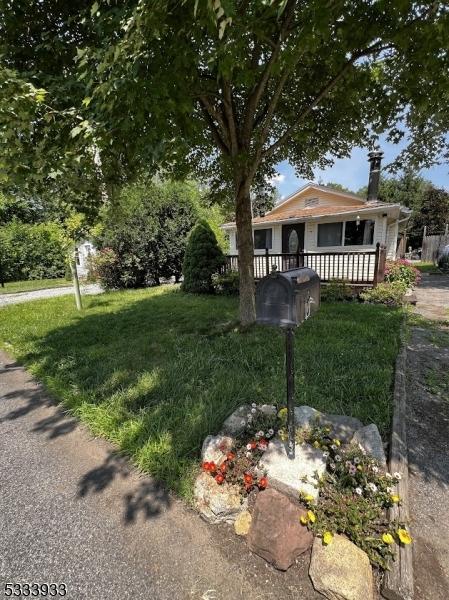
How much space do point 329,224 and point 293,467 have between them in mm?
13047

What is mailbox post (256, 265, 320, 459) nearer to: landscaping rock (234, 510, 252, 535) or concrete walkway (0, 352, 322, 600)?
landscaping rock (234, 510, 252, 535)

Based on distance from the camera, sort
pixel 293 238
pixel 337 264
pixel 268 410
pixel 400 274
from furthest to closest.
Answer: pixel 293 238 → pixel 337 264 → pixel 400 274 → pixel 268 410

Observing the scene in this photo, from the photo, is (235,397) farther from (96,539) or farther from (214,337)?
(214,337)

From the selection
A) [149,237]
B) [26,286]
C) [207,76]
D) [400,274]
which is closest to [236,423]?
[207,76]

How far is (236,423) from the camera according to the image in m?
2.51

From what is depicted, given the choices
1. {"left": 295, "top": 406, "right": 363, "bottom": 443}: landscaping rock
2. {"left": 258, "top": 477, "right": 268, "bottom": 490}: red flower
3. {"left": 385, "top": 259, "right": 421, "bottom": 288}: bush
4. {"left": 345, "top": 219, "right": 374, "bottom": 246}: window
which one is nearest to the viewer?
{"left": 258, "top": 477, "right": 268, "bottom": 490}: red flower

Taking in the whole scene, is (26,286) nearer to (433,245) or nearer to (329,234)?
(329,234)

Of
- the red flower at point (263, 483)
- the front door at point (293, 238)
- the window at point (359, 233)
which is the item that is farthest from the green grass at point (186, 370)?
the front door at point (293, 238)

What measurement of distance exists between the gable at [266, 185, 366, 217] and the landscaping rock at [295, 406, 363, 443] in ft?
42.5

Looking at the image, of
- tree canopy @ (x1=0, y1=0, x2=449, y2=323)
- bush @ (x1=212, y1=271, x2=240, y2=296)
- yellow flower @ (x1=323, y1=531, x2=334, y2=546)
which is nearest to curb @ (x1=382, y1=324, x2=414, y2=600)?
yellow flower @ (x1=323, y1=531, x2=334, y2=546)

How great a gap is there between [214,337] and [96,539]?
339 cm

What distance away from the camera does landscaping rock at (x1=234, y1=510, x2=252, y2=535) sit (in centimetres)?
180

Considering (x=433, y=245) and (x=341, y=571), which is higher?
(x=433, y=245)

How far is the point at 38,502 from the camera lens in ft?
6.77
